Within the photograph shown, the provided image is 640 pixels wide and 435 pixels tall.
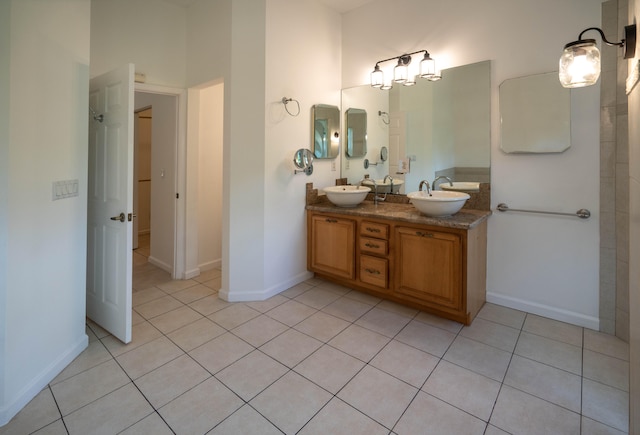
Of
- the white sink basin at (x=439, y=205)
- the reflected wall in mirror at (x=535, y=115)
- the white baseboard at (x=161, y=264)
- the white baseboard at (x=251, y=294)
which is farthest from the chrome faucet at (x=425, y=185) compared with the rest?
the white baseboard at (x=161, y=264)

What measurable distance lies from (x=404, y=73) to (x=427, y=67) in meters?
0.25

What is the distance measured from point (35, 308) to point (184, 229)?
1.84 metres

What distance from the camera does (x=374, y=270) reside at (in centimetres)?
297

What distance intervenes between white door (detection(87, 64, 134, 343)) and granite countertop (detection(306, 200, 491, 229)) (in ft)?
5.69

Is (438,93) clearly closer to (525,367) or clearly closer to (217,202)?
(525,367)

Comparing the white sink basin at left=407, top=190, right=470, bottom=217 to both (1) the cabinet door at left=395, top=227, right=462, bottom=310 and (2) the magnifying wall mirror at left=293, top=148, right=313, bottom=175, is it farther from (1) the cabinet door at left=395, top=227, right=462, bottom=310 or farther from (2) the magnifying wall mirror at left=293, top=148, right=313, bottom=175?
(2) the magnifying wall mirror at left=293, top=148, right=313, bottom=175

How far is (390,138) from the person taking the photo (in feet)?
11.2

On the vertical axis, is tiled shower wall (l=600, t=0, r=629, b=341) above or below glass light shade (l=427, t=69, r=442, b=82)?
below

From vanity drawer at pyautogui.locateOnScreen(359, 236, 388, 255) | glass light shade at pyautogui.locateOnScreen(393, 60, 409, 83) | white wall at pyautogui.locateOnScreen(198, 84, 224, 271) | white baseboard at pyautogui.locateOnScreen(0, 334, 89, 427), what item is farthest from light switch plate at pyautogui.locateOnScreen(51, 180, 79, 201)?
glass light shade at pyautogui.locateOnScreen(393, 60, 409, 83)

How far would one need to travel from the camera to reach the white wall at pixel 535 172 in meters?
2.44

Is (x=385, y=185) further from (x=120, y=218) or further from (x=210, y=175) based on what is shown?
(x=120, y=218)

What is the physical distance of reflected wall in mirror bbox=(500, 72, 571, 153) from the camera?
2484mm

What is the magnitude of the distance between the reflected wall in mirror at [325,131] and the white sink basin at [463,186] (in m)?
1.23

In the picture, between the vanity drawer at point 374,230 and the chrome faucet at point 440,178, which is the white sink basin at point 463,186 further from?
the vanity drawer at point 374,230
